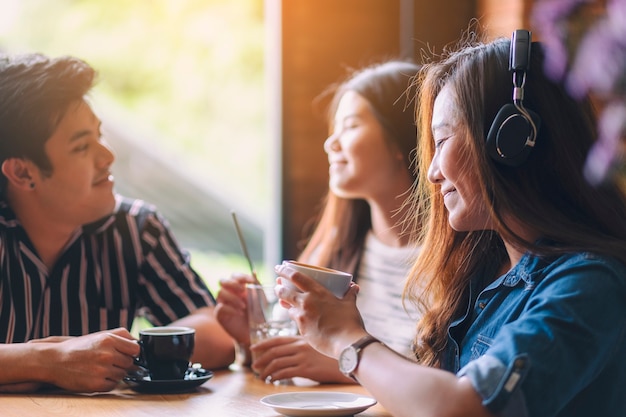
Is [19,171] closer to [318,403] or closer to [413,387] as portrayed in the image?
[318,403]

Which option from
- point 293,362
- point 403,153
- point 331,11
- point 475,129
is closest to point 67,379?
point 293,362

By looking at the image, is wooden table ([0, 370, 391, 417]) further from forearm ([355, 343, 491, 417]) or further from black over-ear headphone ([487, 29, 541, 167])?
black over-ear headphone ([487, 29, 541, 167])

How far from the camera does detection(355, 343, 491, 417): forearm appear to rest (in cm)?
98

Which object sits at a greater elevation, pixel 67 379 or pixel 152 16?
pixel 152 16

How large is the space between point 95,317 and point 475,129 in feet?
3.50

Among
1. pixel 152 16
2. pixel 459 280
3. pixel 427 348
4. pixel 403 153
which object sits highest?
pixel 152 16

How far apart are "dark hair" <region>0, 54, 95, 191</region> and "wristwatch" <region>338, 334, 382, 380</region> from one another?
1016mm

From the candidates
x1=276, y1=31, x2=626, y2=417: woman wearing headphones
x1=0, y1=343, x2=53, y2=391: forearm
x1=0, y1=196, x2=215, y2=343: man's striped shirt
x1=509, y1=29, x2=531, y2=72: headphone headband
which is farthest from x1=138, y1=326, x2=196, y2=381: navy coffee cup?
x1=509, y1=29, x2=531, y2=72: headphone headband

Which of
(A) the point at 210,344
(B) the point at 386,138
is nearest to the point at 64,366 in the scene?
(A) the point at 210,344

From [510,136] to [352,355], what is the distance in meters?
0.37

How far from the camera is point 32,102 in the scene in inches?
73.4

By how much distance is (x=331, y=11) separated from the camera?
9.18 ft

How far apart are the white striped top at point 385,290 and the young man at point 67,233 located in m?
0.39

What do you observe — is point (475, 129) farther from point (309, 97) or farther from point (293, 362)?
point (309, 97)
